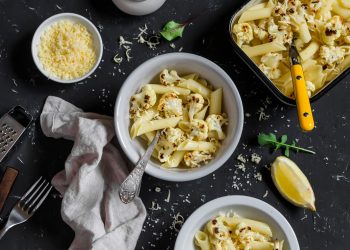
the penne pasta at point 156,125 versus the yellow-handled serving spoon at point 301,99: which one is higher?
the penne pasta at point 156,125

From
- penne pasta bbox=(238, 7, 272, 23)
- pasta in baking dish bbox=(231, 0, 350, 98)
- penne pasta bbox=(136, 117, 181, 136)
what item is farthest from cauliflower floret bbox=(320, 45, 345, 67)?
penne pasta bbox=(136, 117, 181, 136)

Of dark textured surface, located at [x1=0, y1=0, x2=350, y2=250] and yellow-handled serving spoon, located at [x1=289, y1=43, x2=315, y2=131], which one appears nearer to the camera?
yellow-handled serving spoon, located at [x1=289, y1=43, x2=315, y2=131]

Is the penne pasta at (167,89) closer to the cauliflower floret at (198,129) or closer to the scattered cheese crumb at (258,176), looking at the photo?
the cauliflower floret at (198,129)

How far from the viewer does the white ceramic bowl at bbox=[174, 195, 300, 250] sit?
1859 millimetres

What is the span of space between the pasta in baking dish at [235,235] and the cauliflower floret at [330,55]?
0.59 m

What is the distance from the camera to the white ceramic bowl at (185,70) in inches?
72.0

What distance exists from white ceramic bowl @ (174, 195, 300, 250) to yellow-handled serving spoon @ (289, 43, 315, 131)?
11.9 inches

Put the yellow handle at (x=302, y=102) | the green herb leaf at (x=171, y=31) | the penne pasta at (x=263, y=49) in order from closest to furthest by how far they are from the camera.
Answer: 1. the yellow handle at (x=302, y=102)
2. the penne pasta at (x=263, y=49)
3. the green herb leaf at (x=171, y=31)

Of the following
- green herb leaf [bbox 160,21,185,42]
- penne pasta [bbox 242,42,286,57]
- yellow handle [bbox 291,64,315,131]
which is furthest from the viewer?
green herb leaf [bbox 160,21,185,42]

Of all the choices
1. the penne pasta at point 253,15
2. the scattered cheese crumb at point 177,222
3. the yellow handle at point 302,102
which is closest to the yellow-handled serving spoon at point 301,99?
the yellow handle at point 302,102

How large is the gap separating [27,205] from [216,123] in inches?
27.6

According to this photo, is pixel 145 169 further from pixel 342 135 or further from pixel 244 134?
pixel 342 135

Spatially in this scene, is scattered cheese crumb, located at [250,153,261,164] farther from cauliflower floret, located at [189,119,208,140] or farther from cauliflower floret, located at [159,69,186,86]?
cauliflower floret, located at [159,69,186,86]

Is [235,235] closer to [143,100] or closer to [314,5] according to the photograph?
[143,100]
